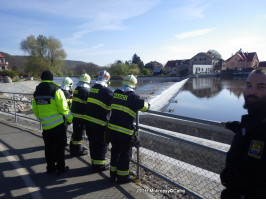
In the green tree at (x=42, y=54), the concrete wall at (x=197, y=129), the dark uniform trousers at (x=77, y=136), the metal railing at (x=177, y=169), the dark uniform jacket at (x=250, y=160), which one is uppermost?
the green tree at (x=42, y=54)

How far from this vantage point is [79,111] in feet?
14.8

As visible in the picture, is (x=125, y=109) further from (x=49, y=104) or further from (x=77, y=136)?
(x=77, y=136)

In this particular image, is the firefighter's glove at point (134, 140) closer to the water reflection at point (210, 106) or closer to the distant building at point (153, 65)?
the water reflection at point (210, 106)

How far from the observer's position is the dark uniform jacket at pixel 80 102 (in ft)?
14.7

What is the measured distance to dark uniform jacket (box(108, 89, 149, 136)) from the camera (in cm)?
330

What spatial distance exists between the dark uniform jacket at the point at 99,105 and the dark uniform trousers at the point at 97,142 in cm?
11

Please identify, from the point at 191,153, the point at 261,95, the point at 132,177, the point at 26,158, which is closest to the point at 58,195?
the point at 132,177

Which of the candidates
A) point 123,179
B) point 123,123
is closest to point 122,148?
point 123,123

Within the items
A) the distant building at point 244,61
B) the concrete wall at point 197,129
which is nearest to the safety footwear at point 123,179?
the concrete wall at point 197,129

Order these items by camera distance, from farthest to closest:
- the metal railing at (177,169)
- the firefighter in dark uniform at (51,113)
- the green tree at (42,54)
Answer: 1. the green tree at (42,54)
2. the firefighter in dark uniform at (51,113)
3. the metal railing at (177,169)

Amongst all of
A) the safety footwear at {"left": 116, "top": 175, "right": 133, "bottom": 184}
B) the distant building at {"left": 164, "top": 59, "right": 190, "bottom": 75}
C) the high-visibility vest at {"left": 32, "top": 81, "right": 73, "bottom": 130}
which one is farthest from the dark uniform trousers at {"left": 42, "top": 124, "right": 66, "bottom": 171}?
the distant building at {"left": 164, "top": 59, "right": 190, "bottom": 75}

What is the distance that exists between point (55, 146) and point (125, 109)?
5.22 ft

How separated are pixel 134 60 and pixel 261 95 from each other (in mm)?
105087

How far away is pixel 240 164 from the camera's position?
156cm
